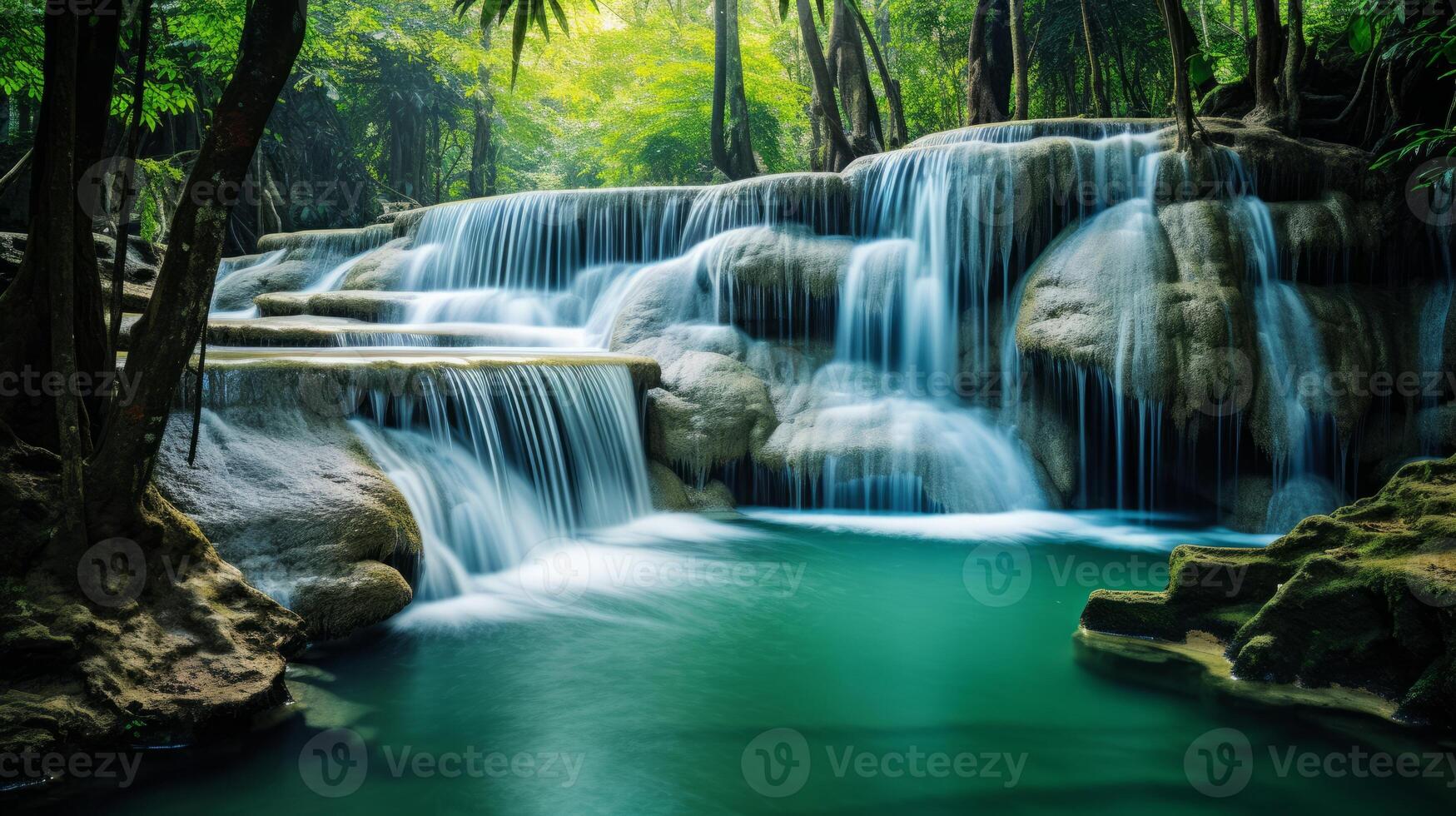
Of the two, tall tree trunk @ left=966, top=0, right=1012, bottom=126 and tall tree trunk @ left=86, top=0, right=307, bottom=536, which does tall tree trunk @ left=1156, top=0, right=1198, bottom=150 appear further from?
tall tree trunk @ left=966, top=0, right=1012, bottom=126

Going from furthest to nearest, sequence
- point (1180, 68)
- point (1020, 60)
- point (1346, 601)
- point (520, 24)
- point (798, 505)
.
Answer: point (1020, 60) → point (798, 505) → point (1180, 68) → point (520, 24) → point (1346, 601)

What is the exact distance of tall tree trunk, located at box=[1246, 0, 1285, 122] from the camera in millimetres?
10516

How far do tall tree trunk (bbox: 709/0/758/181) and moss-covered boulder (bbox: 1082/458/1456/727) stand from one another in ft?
45.0

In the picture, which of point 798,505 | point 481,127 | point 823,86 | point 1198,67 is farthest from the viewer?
point 481,127

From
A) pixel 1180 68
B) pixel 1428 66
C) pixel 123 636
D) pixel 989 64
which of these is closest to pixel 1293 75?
pixel 1428 66

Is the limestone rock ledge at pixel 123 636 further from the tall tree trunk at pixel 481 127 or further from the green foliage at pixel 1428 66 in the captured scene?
→ the tall tree trunk at pixel 481 127

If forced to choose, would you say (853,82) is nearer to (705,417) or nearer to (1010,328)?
(1010,328)

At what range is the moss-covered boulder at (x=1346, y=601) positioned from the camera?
11.8ft

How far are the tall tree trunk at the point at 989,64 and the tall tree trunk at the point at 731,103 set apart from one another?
14.3ft

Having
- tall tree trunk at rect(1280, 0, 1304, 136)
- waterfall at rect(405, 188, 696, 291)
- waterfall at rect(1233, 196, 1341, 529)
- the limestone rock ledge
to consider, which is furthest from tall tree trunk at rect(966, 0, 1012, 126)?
the limestone rock ledge

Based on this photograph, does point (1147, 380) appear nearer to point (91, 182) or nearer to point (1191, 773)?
point (1191, 773)

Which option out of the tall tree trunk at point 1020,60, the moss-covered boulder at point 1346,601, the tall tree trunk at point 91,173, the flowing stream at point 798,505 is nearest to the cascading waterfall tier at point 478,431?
the flowing stream at point 798,505

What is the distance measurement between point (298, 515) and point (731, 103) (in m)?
14.4

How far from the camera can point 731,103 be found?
17.2 meters
